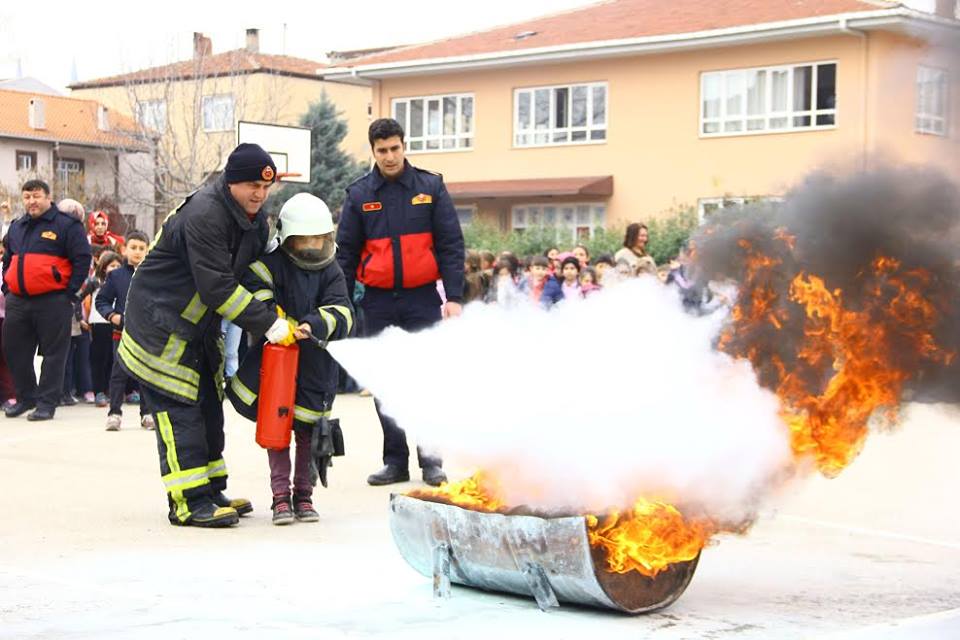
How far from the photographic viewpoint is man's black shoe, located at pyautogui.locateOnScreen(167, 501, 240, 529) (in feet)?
24.2

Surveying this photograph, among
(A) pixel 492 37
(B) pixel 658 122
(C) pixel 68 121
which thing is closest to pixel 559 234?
(B) pixel 658 122

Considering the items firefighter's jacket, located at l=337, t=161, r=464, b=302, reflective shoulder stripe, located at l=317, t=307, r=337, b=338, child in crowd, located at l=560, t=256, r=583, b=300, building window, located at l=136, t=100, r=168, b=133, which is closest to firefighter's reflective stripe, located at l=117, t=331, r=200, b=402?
reflective shoulder stripe, located at l=317, t=307, r=337, b=338

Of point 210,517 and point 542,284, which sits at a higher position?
point 542,284

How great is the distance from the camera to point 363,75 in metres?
38.3

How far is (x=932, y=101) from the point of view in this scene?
6043mm

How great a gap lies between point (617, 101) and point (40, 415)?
2454cm

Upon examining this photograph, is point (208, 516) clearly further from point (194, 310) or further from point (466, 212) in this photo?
point (466, 212)

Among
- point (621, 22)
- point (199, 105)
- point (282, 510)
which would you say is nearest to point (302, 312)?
point (282, 510)

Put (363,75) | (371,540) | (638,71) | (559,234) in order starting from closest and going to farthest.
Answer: (371,540)
(559,234)
(638,71)
(363,75)

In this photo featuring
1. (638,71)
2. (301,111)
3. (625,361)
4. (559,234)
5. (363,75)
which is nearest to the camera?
(625,361)

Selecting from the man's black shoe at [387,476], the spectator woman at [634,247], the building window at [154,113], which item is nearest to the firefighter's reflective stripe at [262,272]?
the man's black shoe at [387,476]

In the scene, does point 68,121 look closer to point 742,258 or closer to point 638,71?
point 638,71

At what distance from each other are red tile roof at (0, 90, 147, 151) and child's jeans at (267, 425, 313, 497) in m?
46.3

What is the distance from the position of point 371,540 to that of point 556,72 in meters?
29.9
